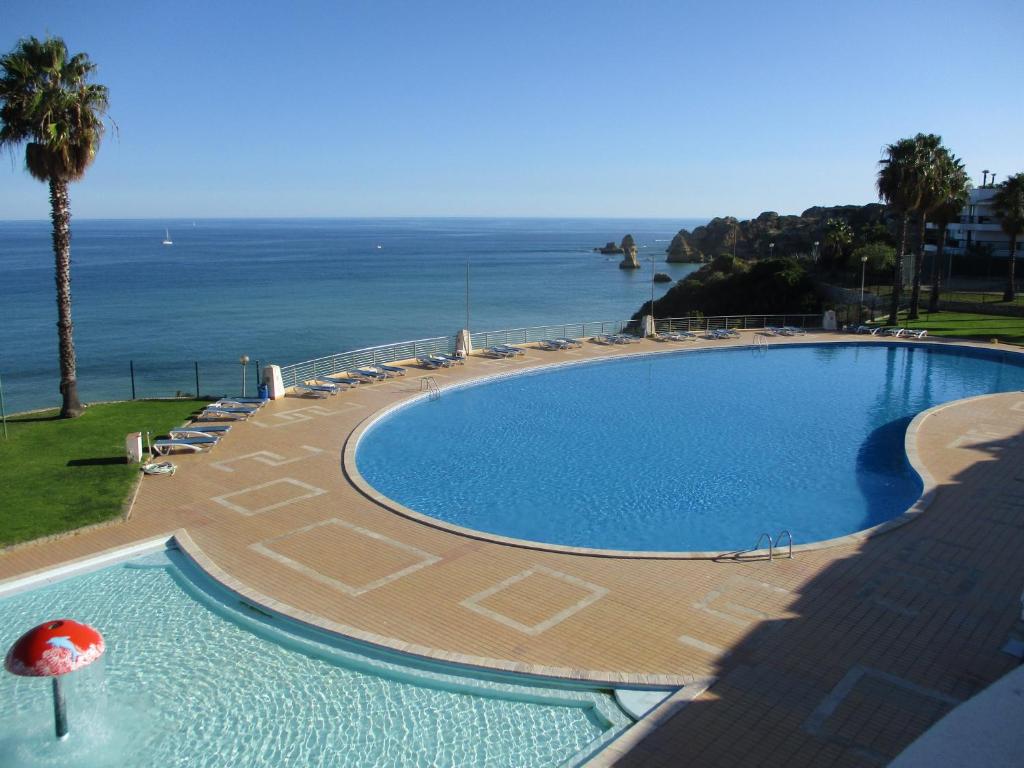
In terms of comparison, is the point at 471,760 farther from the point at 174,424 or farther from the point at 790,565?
the point at 174,424

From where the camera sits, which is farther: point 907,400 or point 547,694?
point 907,400

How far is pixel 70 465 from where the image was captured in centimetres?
1725

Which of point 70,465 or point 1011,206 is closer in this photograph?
point 70,465

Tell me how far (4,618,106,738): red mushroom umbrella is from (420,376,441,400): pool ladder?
56.5 feet

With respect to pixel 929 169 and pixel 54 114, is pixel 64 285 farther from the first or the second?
pixel 929 169

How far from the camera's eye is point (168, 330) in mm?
61719

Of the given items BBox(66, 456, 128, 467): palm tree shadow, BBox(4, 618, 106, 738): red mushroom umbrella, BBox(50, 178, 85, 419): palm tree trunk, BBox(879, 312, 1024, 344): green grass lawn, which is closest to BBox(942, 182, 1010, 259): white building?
BBox(879, 312, 1024, 344): green grass lawn

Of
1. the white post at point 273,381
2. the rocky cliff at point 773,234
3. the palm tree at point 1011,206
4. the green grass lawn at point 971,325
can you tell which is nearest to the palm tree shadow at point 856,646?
the white post at point 273,381

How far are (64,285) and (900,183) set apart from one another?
35494 mm

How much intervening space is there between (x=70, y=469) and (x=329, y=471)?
219 inches

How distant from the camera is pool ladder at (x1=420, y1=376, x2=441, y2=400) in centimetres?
2503

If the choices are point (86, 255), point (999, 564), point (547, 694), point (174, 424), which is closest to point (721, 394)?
point (999, 564)

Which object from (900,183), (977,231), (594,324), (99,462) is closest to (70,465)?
(99,462)

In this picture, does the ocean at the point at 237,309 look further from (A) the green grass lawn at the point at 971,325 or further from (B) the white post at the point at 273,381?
(A) the green grass lawn at the point at 971,325
